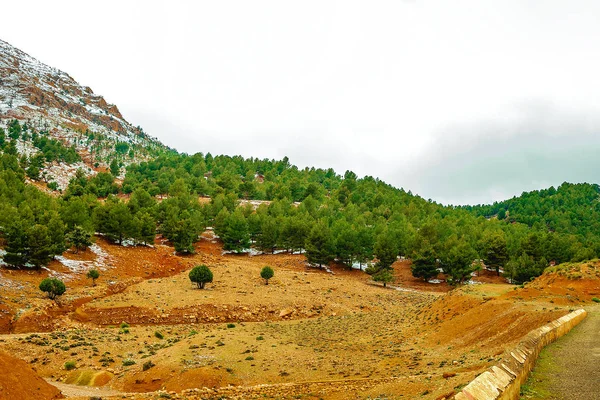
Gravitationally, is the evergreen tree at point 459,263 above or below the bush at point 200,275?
above

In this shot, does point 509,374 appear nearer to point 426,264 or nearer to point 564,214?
point 426,264

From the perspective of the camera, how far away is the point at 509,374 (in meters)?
8.42

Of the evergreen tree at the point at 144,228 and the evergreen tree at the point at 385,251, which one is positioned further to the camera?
the evergreen tree at the point at 385,251

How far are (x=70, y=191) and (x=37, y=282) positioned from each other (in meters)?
56.8

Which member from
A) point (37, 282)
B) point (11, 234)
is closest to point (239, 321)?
point (37, 282)

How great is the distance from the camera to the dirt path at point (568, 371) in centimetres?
884

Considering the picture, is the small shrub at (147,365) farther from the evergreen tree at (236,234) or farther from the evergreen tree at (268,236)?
the evergreen tree at (268,236)

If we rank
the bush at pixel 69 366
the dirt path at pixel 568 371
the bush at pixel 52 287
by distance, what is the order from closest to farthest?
the dirt path at pixel 568 371 < the bush at pixel 69 366 < the bush at pixel 52 287

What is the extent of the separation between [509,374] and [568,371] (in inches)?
152

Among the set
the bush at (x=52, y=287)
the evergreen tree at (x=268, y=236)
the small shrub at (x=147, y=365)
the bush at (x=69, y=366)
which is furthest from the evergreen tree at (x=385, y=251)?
the bush at (x=69, y=366)

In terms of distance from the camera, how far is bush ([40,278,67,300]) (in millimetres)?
35688

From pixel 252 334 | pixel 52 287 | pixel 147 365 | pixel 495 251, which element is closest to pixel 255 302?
pixel 252 334

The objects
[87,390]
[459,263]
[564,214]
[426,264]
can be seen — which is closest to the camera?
[87,390]

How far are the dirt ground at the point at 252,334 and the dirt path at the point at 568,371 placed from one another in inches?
67.3
